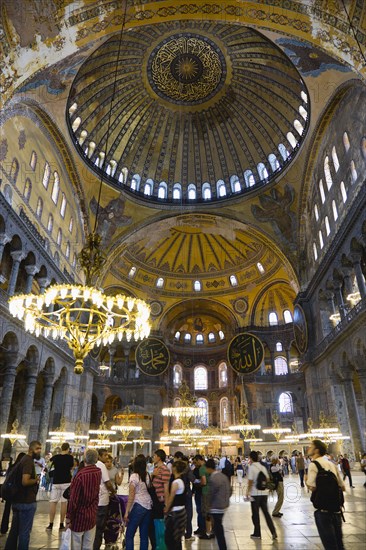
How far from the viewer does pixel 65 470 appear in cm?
577

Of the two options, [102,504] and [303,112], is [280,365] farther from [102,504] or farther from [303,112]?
[102,504]

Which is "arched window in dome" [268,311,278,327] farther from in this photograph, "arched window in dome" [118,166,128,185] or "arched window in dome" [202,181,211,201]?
"arched window in dome" [118,166,128,185]

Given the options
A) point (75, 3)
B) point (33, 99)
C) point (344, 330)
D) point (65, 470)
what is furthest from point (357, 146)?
point (65, 470)

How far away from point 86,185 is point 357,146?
486 inches

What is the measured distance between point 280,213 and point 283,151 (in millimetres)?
3137

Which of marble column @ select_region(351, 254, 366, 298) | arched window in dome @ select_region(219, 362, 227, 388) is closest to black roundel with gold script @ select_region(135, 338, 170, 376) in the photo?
arched window in dome @ select_region(219, 362, 227, 388)

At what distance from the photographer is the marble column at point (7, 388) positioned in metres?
12.1

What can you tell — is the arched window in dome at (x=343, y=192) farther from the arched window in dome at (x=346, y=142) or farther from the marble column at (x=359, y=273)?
the marble column at (x=359, y=273)

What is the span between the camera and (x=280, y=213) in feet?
66.4

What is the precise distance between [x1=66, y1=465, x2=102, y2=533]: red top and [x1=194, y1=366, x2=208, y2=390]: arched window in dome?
2791 centimetres

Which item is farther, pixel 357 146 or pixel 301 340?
pixel 301 340

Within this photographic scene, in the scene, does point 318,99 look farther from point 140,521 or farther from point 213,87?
point 140,521

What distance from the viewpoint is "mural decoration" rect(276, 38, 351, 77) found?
12.6m

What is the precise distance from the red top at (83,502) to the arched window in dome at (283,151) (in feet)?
60.7
